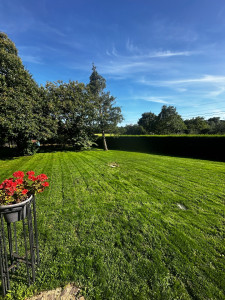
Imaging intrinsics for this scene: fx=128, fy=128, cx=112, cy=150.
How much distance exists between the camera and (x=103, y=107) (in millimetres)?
16906

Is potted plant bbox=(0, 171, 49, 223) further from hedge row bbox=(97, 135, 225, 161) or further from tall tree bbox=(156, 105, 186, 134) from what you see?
tall tree bbox=(156, 105, 186, 134)

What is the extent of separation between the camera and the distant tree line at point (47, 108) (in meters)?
9.55

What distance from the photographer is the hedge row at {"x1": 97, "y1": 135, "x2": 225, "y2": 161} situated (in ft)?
37.5

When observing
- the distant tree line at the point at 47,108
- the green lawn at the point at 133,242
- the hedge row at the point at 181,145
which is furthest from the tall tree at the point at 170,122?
the green lawn at the point at 133,242

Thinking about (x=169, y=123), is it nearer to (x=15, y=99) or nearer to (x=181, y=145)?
(x=181, y=145)

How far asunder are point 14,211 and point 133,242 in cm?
218

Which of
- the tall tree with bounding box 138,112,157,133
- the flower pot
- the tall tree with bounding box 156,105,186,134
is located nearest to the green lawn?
the flower pot

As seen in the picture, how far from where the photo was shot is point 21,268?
6.92 feet

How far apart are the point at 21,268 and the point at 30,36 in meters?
12.1

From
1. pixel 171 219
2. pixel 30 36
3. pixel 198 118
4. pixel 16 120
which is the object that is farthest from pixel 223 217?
pixel 198 118

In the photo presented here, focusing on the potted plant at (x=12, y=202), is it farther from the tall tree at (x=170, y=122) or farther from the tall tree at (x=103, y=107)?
the tall tree at (x=170, y=122)

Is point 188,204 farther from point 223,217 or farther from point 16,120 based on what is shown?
point 16,120

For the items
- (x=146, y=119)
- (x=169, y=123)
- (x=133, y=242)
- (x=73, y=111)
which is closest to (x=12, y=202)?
(x=133, y=242)

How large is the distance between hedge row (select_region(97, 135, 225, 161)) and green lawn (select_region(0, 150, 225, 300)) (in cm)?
855
